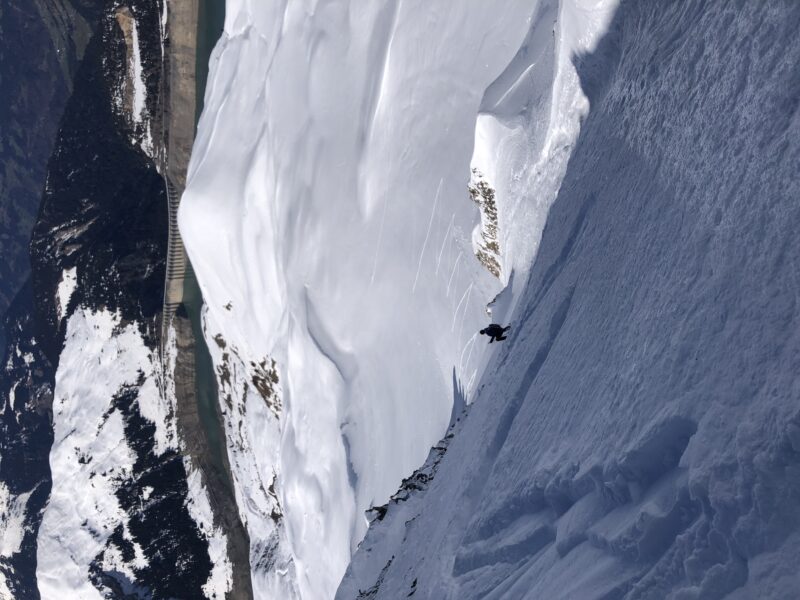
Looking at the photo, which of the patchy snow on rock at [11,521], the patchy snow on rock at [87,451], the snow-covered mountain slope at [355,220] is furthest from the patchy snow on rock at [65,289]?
the patchy snow on rock at [11,521]

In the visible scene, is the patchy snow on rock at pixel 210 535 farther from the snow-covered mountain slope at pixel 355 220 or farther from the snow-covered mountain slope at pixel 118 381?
the snow-covered mountain slope at pixel 355 220

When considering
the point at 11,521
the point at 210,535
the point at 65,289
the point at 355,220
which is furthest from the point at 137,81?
the point at 11,521

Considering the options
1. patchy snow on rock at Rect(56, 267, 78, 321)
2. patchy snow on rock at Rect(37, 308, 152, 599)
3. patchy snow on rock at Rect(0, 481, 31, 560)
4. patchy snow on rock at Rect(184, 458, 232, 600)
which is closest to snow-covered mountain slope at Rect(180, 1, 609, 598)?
patchy snow on rock at Rect(184, 458, 232, 600)

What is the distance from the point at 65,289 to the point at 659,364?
68.8 ft

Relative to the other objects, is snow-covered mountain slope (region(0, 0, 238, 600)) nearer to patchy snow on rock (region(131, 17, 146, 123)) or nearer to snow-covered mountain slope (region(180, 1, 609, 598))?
patchy snow on rock (region(131, 17, 146, 123))

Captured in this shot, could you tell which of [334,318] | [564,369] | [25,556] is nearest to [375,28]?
[334,318]

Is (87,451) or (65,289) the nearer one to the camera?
(87,451)

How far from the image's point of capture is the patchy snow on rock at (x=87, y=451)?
20.4m

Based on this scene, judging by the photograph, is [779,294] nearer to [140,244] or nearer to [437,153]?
[437,153]

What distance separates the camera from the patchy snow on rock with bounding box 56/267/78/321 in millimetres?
20984

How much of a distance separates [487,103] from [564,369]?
516cm

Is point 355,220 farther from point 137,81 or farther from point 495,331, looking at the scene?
point 137,81

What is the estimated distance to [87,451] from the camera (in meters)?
20.6

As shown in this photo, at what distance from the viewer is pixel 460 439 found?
305 inches
